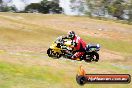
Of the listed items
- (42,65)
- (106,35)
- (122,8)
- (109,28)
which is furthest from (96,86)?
(122,8)

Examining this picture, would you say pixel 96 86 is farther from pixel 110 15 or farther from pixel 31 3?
pixel 31 3

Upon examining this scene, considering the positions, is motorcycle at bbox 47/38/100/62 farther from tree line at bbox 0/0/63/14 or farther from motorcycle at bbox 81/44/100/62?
tree line at bbox 0/0/63/14

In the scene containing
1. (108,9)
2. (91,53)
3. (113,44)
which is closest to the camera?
(91,53)

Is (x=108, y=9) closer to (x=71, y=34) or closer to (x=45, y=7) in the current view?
(x=45, y=7)

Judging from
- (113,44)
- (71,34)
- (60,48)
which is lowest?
(113,44)

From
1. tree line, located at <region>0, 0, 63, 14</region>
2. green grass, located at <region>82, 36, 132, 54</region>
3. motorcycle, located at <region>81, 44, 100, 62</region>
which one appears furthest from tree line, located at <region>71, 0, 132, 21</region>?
motorcycle, located at <region>81, 44, 100, 62</region>

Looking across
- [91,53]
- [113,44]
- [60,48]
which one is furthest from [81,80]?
[113,44]

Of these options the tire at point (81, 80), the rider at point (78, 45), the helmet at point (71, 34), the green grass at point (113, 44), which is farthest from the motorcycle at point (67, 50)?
the green grass at point (113, 44)

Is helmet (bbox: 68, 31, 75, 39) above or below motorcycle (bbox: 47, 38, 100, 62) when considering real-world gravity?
above

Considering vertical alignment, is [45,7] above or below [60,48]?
below

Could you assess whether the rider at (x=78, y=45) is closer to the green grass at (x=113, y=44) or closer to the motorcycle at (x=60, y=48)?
the motorcycle at (x=60, y=48)

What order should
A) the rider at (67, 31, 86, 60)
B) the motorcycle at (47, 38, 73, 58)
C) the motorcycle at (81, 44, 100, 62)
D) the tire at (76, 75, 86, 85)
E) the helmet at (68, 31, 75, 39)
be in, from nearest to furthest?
the tire at (76, 75, 86, 85) < the helmet at (68, 31, 75, 39) < the rider at (67, 31, 86, 60) < the motorcycle at (47, 38, 73, 58) < the motorcycle at (81, 44, 100, 62)

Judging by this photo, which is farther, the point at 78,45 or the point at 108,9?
the point at 108,9

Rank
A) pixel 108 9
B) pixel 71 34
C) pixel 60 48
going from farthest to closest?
pixel 108 9
pixel 60 48
pixel 71 34
